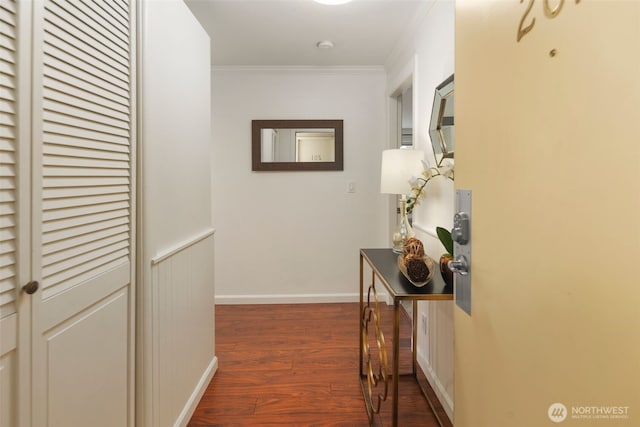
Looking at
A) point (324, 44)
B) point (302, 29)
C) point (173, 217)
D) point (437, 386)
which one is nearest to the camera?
point (173, 217)

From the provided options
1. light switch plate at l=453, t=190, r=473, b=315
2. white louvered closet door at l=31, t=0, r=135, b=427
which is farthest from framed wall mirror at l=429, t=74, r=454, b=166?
white louvered closet door at l=31, t=0, r=135, b=427

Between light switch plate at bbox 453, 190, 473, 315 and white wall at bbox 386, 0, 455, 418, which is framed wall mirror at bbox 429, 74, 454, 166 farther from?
light switch plate at bbox 453, 190, 473, 315

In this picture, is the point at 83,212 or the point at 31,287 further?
the point at 83,212

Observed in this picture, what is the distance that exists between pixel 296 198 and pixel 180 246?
1.91m

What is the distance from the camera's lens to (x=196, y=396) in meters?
1.87

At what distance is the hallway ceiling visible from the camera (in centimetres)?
224

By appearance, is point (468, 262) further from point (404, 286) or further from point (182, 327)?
point (182, 327)

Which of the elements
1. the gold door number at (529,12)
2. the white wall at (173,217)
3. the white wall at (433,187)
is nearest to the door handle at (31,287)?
the white wall at (173,217)

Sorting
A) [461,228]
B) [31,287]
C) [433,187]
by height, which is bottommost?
[31,287]

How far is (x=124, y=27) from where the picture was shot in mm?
1232

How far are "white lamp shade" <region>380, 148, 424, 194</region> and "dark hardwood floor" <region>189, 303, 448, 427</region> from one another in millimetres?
1158

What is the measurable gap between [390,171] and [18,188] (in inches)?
66.8

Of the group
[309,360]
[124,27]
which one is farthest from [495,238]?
[309,360]

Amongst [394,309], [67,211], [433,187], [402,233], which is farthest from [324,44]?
[67,211]
